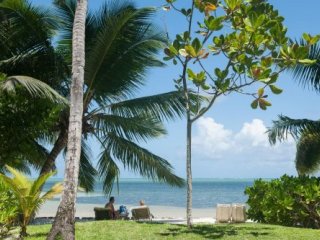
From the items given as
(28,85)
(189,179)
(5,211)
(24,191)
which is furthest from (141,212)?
(5,211)

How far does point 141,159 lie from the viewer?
16.1 metres

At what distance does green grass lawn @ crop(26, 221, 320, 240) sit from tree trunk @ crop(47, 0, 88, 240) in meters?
1.94

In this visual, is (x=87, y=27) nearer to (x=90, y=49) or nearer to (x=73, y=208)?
(x=90, y=49)

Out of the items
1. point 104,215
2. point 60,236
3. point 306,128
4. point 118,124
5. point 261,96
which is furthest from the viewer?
point 104,215

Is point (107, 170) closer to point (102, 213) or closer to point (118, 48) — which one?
point (102, 213)

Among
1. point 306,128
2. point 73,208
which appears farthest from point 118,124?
point 73,208

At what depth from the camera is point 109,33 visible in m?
14.9

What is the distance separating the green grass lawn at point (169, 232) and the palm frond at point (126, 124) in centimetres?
383

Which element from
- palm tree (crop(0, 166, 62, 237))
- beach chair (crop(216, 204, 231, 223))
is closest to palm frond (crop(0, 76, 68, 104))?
palm tree (crop(0, 166, 62, 237))

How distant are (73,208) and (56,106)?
201 inches

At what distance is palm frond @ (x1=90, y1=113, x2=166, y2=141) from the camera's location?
15.8 meters

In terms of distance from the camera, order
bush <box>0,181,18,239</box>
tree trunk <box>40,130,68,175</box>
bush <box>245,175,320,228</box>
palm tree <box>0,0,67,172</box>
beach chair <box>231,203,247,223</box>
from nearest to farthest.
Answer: bush <box>0,181,18,239</box> → palm tree <box>0,0,67,172</box> → bush <box>245,175,320,228</box> → tree trunk <box>40,130,68,175</box> → beach chair <box>231,203,247,223</box>

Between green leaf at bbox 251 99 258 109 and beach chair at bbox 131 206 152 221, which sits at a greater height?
green leaf at bbox 251 99 258 109

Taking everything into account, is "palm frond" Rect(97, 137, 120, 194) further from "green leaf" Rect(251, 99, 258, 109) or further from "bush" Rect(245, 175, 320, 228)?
"green leaf" Rect(251, 99, 258, 109)
